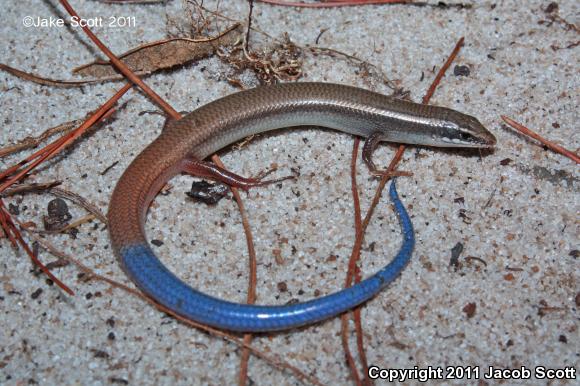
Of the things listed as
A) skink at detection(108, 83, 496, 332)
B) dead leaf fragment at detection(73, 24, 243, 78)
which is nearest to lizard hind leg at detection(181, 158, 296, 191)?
skink at detection(108, 83, 496, 332)

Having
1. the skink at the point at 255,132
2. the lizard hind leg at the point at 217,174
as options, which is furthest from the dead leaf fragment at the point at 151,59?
the lizard hind leg at the point at 217,174

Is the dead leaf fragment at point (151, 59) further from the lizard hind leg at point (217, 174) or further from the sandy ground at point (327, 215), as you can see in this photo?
the lizard hind leg at point (217, 174)

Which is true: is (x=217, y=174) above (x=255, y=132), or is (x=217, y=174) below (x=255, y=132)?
below

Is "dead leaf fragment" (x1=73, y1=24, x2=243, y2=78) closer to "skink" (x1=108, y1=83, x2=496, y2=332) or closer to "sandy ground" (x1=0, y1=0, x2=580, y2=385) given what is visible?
"sandy ground" (x1=0, y1=0, x2=580, y2=385)

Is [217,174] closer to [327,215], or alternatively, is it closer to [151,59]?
[327,215]

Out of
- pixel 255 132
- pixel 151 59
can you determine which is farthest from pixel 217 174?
pixel 151 59

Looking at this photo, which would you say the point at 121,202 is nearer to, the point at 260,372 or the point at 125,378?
the point at 125,378

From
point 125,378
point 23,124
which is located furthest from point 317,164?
point 23,124
